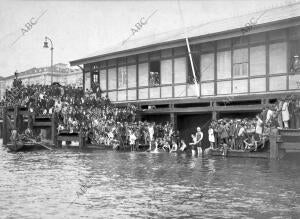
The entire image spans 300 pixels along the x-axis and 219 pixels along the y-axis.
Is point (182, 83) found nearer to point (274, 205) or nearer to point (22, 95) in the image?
point (22, 95)

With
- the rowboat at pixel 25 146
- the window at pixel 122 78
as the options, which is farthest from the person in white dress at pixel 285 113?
the rowboat at pixel 25 146

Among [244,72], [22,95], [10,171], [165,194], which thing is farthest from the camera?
[22,95]

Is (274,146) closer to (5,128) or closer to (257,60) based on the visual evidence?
(257,60)

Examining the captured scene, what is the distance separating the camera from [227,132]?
25266 mm

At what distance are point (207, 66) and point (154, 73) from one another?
4841 mm

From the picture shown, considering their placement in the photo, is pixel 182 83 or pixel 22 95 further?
pixel 22 95

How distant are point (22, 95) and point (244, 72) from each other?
683 inches

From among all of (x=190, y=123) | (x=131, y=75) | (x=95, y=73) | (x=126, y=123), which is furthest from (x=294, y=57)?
(x=95, y=73)

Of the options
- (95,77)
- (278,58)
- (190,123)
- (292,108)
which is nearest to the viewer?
(292,108)

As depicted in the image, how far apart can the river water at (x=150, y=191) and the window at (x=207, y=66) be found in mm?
10629

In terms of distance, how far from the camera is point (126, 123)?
3198cm

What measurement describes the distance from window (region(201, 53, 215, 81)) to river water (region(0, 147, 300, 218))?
10629mm

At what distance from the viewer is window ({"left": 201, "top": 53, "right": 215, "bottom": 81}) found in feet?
98.7

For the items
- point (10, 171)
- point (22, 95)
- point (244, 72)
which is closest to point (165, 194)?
point (10, 171)
